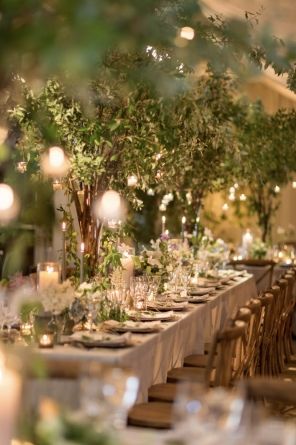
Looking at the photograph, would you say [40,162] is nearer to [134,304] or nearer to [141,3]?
[134,304]

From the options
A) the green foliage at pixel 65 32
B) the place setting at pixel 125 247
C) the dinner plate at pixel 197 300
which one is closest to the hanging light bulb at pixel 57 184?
the place setting at pixel 125 247

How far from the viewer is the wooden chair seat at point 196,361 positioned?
6395 millimetres

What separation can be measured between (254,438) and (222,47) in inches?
113

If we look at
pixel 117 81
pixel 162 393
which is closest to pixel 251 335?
pixel 162 393

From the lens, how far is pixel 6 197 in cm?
485

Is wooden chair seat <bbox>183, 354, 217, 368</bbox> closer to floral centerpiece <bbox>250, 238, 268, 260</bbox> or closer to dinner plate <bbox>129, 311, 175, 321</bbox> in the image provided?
dinner plate <bbox>129, 311, 175, 321</bbox>

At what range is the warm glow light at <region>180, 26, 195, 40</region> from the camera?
14.3 ft

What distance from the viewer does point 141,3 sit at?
8.82 ft

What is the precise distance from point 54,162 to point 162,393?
4.83ft

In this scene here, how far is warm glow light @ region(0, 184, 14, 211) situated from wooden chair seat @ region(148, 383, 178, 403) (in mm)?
1342

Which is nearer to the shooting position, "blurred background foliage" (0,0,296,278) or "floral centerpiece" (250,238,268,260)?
"blurred background foliage" (0,0,296,278)

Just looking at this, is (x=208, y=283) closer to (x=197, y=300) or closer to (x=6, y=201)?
(x=197, y=300)

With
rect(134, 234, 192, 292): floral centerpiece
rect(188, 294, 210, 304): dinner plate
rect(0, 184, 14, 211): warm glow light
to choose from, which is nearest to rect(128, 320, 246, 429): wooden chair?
rect(0, 184, 14, 211): warm glow light

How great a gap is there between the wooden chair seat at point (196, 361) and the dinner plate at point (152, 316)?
1.21 feet
